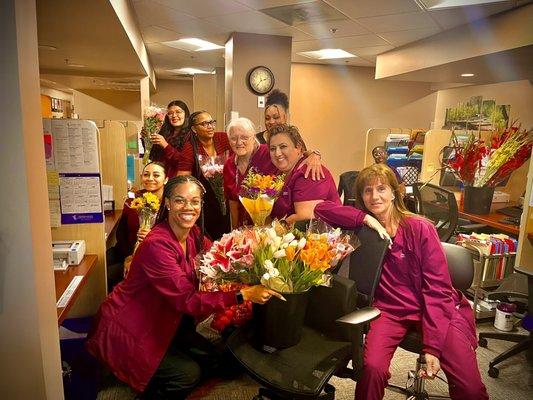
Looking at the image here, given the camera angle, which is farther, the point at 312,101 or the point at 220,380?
the point at 312,101

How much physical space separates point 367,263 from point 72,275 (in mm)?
1372

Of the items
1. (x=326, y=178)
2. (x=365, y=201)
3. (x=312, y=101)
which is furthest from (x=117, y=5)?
(x=312, y=101)

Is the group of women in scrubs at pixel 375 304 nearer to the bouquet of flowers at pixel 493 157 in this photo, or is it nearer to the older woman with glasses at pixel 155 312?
the older woman with glasses at pixel 155 312

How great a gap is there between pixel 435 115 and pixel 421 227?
667cm

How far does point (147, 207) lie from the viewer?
7.29ft

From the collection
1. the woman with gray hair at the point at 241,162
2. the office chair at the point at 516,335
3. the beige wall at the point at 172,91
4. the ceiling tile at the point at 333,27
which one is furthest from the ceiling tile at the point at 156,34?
the beige wall at the point at 172,91

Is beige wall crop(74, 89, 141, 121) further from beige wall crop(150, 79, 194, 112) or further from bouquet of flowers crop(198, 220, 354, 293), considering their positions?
bouquet of flowers crop(198, 220, 354, 293)

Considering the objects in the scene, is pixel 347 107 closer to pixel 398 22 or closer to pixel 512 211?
pixel 398 22

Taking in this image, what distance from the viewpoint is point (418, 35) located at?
14.9 feet

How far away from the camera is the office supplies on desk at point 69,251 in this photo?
6.02 ft

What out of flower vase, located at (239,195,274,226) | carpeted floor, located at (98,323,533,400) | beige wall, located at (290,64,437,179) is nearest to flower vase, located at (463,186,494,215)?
carpeted floor, located at (98,323,533,400)

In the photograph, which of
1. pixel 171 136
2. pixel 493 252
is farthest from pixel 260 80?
pixel 493 252

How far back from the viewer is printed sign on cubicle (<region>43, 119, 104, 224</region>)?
1875 mm

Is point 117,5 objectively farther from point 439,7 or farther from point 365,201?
point 439,7
